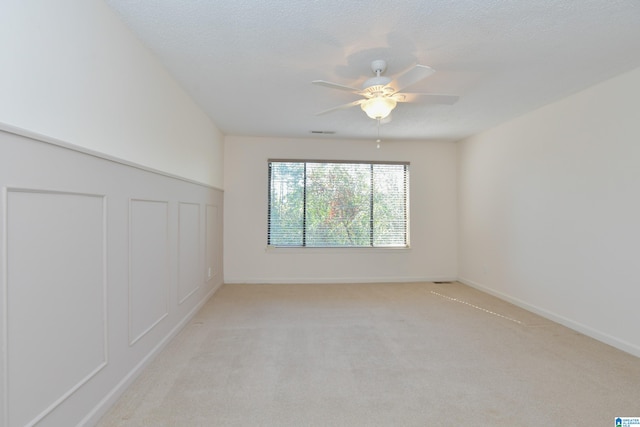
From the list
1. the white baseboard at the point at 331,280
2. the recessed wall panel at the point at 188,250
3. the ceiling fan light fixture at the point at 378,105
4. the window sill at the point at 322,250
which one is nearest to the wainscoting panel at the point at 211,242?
the recessed wall panel at the point at 188,250

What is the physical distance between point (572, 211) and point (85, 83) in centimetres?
406

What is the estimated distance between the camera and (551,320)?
324 centimetres

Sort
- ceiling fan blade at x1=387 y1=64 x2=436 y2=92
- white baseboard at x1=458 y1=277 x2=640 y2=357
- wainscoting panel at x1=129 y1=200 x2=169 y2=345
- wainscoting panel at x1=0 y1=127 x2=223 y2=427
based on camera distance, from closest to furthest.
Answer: wainscoting panel at x1=0 y1=127 x2=223 y2=427 < ceiling fan blade at x1=387 y1=64 x2=436 y2=92 < wainscoting panel at x1=129 y1=200 x2=169 y2=345 < white baseboard at x1=458 y1=277 x2=640 y2=357

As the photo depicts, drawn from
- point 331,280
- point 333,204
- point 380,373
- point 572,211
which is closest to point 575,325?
point 572,211

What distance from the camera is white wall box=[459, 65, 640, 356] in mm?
2549

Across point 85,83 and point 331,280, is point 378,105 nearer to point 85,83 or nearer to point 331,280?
point 85,83

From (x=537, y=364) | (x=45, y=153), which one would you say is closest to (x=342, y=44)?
(x=45, y=153)

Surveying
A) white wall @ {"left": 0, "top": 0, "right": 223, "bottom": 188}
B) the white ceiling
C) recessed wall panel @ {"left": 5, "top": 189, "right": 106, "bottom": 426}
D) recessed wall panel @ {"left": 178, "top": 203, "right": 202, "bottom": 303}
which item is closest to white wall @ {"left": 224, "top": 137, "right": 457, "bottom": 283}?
recessed wall panel @ {"left": 178, "top": 203, "right": 202, "bottom": 303}

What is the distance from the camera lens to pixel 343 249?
16.4ft

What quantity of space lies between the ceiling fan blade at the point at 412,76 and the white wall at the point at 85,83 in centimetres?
180

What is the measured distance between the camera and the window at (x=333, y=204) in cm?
496

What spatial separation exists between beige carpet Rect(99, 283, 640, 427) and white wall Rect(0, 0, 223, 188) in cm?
154

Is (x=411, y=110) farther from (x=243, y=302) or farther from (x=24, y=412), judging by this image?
(x=24, y=412)

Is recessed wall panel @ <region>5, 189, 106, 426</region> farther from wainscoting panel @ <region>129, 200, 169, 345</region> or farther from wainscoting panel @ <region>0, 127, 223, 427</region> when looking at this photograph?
wainscoting panel @ <region>129, 200, 169, 345</region>
